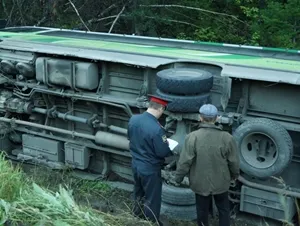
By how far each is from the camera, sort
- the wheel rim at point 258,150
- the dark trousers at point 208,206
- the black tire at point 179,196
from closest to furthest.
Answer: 1. the dark trousers at point 208,206
2. the wheel rim at point 258,150
3. the black tire at point 179,196

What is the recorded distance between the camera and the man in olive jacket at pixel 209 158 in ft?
16.1

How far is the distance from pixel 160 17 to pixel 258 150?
29.9 feet

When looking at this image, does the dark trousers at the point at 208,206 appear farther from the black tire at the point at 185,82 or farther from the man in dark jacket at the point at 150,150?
the black tire at the point at 185,82

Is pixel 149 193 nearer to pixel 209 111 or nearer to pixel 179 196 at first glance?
pixel 179 196

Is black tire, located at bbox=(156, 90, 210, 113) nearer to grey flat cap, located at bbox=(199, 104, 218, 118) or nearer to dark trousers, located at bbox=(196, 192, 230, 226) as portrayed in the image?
grey flat cap, located at bbox=(199, 104, 218, 118)

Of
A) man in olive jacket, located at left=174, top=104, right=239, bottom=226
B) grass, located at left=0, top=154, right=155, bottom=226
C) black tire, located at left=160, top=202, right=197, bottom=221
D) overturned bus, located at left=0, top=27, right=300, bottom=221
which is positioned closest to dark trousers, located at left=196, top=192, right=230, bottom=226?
man in olive jacket, located at left=174, top=104, right=239, bottom=226

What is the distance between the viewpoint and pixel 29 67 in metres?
7.38

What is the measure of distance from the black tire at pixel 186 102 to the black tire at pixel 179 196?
97 cm

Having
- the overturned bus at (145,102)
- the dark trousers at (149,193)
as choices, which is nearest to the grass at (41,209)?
the dark trousers at (149,193)

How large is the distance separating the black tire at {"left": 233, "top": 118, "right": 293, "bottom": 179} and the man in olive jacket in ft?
1.96

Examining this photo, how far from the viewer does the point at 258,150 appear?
18.6 ft

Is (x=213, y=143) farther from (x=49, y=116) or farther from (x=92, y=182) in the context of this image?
(x=49, y=116)

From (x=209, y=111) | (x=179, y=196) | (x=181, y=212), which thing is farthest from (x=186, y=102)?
(x=181, y=212)

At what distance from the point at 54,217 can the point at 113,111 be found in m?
3.87
